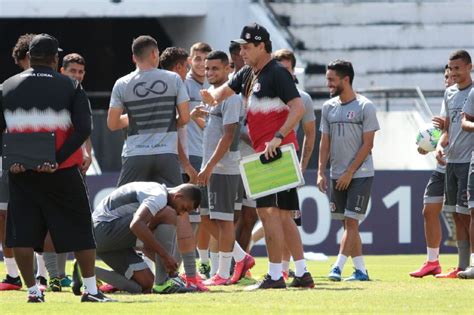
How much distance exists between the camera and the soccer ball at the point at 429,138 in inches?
629

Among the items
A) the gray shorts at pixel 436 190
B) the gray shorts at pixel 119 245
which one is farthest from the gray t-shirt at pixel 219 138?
the gray shorts at pixel 436 190

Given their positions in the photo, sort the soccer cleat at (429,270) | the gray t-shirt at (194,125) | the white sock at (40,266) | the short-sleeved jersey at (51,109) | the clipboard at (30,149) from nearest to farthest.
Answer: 1. the clipboard at (30,149)
2. the short-sleeved jersey at (51,109)
3. the white sock at (40,266)
4. the gray t-shirt at (194,125)
5. the soccer cleat at (429,270)

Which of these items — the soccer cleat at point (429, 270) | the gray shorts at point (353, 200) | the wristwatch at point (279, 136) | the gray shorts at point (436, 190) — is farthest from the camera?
the gray shorts at point (436, 190)

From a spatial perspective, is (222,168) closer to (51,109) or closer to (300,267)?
(300,267)

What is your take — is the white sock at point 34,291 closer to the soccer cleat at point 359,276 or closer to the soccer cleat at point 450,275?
the soccer cleat at point 359,276

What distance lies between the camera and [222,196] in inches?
559

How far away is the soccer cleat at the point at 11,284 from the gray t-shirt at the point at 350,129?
340 centimetres

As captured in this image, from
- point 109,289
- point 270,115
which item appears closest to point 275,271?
point 270,115

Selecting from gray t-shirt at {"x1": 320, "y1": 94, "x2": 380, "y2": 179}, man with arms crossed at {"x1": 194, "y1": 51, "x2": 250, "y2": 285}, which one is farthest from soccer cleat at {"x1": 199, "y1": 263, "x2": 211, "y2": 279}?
gray t-shirt at {"x1": 320, "y1": 94, "x2": 380, "y2": 179}

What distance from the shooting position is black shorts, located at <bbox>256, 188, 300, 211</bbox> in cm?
1275

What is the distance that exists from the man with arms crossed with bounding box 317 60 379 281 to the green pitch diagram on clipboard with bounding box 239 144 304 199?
85.2 inches

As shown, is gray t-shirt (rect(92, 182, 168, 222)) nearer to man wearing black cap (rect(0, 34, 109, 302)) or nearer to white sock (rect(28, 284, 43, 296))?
man wearing black cap (rect(0, 34, 109, 302))

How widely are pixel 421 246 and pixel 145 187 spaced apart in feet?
33.0

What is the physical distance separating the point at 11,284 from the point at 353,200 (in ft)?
11.5
